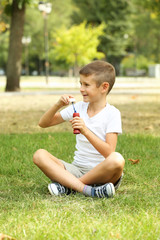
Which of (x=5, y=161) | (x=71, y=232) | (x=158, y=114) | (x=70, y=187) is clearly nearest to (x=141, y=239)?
(x=71, y=232)

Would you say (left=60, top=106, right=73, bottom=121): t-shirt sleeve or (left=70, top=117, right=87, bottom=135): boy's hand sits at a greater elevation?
(left=70, top=117, right=87, bottom=135): boy's hand

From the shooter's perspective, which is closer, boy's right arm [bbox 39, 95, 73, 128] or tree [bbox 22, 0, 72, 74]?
boy's right arm [bbox 39, 95, 73, 128]

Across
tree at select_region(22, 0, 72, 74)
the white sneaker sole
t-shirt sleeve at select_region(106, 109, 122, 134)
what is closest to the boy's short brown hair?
t-shirt sleeve at select_region(106, 109, 122, 134)

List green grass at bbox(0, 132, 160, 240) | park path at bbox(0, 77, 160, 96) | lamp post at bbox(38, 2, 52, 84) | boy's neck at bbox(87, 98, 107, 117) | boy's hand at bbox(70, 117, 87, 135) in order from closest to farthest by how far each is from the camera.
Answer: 1. green grass at bbox(0, 132, 160, 240)
2. boy's hand at bbox(70, 117, 87, 135)
3. boy's neck at bbox(87, 98, 107, 117)
4. park path at bbox(0, 77, 160, 96)
5. lamp post at bbox(38, 2, 52, 84)

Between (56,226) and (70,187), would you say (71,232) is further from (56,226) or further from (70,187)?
(70,187)

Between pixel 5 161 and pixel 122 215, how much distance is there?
2399 mm

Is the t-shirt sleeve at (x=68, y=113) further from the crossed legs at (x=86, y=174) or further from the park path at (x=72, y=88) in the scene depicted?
the park path at (x=72, y=88)

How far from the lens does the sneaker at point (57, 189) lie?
3820 mm

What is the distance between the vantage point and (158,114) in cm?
1095

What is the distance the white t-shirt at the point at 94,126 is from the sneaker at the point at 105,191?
1.08 feet

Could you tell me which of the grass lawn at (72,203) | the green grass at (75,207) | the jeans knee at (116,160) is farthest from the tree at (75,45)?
the jeans knee at (116,160)

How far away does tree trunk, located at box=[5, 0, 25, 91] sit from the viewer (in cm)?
1956

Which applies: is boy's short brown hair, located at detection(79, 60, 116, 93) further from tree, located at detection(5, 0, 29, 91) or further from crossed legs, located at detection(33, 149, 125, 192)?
tree, located at detection(5, 0, 29, 91)

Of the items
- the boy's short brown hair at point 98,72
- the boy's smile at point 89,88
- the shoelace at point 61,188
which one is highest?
the boy's short brown hair at point 98,72
